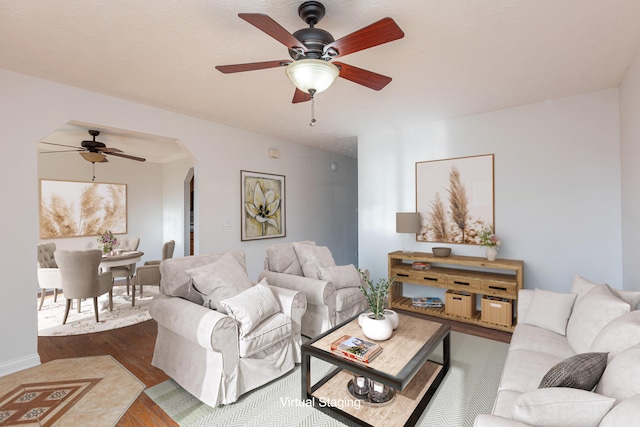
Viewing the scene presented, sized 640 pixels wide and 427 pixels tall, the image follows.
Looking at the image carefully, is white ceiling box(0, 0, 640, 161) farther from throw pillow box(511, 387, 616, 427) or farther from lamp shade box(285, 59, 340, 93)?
throw pillow box(511, 387, 616, 427)

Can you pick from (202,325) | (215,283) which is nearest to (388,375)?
(202,325)

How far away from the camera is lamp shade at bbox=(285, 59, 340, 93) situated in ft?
5.52

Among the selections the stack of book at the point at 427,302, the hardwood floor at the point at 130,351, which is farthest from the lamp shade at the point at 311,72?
the stack of book at the point at 427,302

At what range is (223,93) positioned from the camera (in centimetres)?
301

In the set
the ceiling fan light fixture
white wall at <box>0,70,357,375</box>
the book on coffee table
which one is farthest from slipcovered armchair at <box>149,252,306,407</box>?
the ceiling fan light fixture

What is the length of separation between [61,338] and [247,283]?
2289 millimetres

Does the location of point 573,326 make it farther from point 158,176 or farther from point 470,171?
point 158,176

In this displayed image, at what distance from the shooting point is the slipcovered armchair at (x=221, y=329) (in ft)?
6.36

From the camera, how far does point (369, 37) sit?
5.09ft

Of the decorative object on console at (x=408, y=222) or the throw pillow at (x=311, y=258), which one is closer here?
the throw pillow at (x=311, y=258)

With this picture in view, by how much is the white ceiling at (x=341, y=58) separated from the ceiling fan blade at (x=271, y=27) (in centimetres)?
28

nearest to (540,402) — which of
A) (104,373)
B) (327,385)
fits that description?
(327,385)

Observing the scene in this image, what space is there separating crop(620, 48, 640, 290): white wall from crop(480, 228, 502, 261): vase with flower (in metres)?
1.07

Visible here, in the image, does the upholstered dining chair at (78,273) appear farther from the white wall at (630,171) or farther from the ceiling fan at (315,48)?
the white wall at (630,171)
